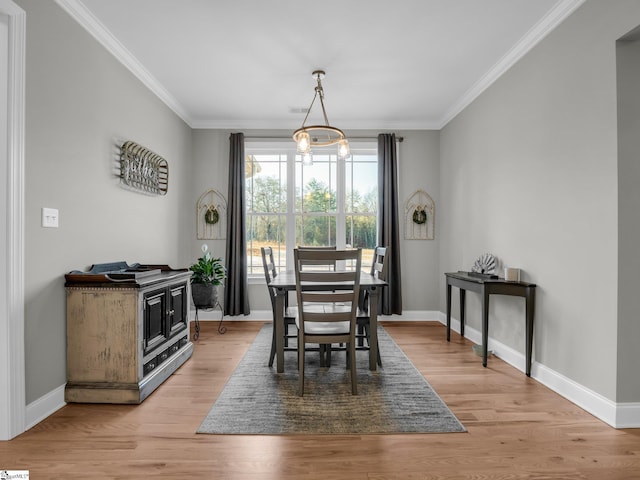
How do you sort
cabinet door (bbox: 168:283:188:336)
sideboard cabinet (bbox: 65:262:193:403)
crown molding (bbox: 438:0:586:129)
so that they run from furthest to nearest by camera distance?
cabinet door (bbox: 168:283:188:336), crown molding (bbox: 438:0:586:129), sideboard cabinet (bbox: 65:262:193:403)

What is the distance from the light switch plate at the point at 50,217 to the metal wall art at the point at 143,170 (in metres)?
0.93

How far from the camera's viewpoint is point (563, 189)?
8.80 ft

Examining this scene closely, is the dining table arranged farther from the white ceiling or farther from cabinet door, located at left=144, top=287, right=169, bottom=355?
the white ceiling

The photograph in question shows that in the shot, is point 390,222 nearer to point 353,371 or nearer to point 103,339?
point 353,371

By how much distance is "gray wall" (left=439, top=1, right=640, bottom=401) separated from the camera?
89.4 inches

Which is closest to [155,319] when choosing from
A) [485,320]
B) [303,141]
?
[303,141]

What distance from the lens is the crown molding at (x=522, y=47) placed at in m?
2.62

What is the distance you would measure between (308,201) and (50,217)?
3.35 meters

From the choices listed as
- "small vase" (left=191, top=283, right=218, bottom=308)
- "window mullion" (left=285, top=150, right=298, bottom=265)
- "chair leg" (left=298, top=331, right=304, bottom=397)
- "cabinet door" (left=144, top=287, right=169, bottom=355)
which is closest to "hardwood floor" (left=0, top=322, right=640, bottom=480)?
"cabinet door" (left=144, top=287, right=169, bottom=355)

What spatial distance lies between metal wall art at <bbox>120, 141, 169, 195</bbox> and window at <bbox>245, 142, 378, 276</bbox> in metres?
1.37

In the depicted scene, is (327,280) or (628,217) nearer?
(628,217)

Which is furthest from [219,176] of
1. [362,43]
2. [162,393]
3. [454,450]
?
[454,450]

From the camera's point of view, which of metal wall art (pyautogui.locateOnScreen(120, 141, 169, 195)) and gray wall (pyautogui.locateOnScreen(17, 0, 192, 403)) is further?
metal wall art (pyautogui.locateOnScreen(120, 141, 169, 195))

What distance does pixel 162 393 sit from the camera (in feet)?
8.94
